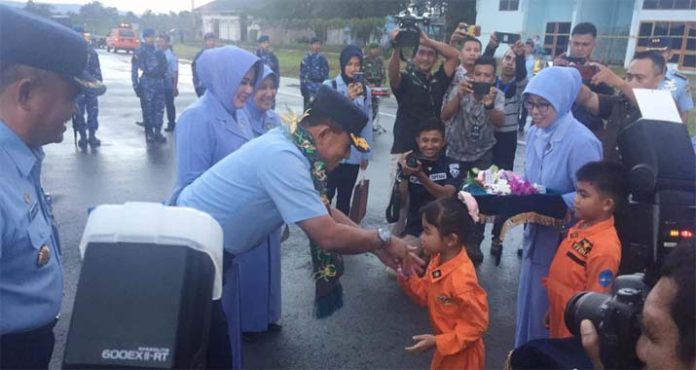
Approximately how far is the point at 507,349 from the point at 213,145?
231 cm

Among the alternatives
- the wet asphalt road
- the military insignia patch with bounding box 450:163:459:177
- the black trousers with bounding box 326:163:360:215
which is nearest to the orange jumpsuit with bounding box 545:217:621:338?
the wet asphalt road

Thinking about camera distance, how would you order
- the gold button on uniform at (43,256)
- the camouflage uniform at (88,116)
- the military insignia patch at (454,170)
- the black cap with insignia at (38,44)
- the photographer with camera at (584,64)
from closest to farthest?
the black cap with insignia at (38,44) → the gold button on uniform at (43,256) → the photographer with camera at (584,64) → the military insignia patch at (454,170) → the camouflage uniform at (88,116)

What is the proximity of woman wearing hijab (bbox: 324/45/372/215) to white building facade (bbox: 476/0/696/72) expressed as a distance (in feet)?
65.6

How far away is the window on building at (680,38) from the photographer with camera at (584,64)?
71.9 feet

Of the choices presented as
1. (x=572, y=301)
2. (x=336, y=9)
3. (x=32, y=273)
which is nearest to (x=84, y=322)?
(x=32, y=273)

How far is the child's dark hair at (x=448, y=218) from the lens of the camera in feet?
8.46

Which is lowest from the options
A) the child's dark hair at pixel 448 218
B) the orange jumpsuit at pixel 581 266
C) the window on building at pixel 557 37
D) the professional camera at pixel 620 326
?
the orange jumpsuit at pixel 581 266

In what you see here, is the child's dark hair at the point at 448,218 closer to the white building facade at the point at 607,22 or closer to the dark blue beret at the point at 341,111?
the dark blue beret at the point at 341,111

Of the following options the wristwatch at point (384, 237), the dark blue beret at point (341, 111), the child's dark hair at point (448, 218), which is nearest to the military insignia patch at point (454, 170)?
the child's dark hair at point (448, 218)

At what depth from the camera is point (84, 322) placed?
1.18 metres

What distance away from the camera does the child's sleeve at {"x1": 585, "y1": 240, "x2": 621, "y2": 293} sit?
2.44 metres

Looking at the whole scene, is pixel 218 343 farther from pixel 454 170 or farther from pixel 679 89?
pixel 679 89

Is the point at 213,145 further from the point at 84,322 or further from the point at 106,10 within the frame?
the point at 106,10

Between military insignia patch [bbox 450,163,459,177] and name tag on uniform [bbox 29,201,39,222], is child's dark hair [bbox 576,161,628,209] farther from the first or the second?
name tag on uniform [bbox 29,201,39,222]
